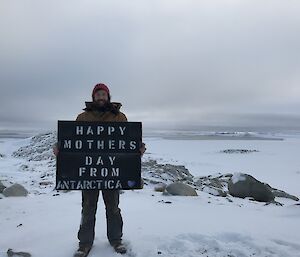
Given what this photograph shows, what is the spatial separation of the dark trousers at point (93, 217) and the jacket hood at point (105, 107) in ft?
3.73

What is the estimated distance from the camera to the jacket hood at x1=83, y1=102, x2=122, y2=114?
5746mm

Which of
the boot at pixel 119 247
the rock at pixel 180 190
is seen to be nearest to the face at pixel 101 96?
the boot at pixel 119 247

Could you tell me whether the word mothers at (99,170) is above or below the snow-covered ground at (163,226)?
above

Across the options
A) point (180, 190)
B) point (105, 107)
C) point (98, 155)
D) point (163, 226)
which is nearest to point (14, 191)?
point (180, 190)

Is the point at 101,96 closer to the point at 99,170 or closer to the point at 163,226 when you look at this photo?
the point at 99,170

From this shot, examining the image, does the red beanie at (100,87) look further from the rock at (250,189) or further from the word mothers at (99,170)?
the rock at (250,189)

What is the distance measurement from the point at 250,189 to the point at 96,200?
23.7ft

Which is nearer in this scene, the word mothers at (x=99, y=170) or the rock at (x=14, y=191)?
the word mothers at (x=99, y=170)

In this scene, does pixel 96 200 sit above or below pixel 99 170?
below

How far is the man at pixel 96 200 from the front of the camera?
5.71 metres

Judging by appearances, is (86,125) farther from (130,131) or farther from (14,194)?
(14,194)

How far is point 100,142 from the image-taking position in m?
5.84

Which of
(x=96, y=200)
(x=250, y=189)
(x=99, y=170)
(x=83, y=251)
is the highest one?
(x=99, y=170)

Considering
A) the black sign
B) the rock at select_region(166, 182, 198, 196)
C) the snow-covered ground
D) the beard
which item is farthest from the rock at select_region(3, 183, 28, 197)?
the beard
